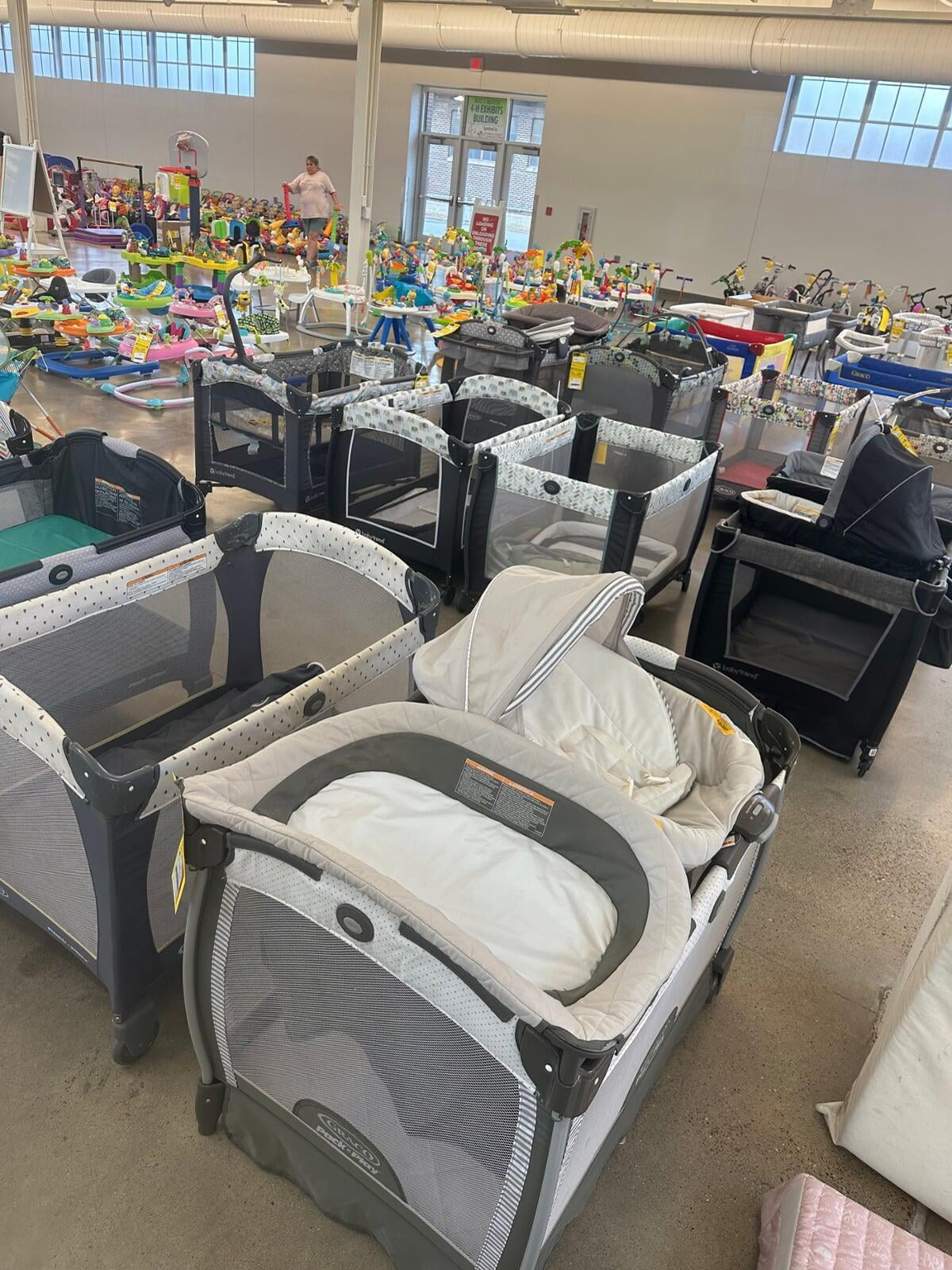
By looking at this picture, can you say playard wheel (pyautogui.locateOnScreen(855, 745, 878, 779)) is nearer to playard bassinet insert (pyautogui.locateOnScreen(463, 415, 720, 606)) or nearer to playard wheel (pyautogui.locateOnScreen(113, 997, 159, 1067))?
playard bassinet insert (pyautogui.locateOnScreen(463, 415, 720, 606))

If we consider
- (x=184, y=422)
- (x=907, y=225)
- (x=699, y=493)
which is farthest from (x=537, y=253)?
(x=699, y=493)

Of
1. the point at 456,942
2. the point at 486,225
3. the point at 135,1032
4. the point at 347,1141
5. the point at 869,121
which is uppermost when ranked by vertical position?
the point at 869,121

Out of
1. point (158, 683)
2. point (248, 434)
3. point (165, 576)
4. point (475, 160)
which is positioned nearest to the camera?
point (165, 576)

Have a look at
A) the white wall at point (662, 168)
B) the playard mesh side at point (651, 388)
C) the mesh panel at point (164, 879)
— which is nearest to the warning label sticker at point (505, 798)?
the mesh panel at point (164, 879)

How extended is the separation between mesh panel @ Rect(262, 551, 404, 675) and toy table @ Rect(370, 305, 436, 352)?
429cm

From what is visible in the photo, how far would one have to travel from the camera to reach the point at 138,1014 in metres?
1.71

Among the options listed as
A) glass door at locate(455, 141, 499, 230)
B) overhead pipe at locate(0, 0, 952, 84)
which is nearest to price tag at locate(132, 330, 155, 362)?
overhead pipe at locate(0, 0, 952, 84)

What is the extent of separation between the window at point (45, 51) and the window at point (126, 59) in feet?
6.17

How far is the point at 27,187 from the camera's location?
25.2 feet

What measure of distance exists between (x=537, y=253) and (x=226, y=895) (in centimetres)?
908

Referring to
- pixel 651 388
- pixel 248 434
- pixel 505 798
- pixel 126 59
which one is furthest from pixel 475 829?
pixel 126 59

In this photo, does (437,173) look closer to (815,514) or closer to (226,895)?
(815,514)

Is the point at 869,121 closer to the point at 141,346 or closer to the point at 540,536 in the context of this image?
the point at 141,346

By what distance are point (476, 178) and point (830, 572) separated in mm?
12200
